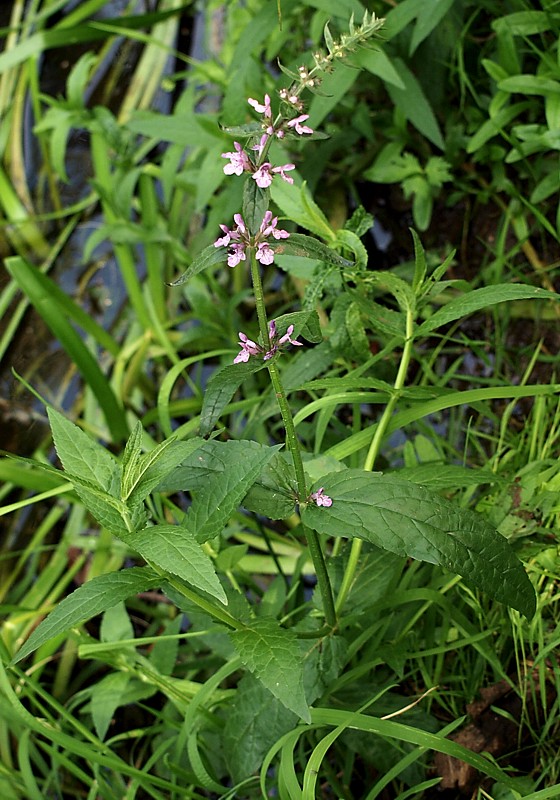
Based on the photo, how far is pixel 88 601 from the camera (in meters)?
0.86

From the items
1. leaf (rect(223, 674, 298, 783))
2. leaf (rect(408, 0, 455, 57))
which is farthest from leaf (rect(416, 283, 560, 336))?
leaf (rect(408, 0, 455, 57))

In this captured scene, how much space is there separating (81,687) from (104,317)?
3.23 feet

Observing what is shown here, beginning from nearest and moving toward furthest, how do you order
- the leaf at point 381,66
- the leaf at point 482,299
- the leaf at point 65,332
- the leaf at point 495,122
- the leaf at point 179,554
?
1. the leaf at point 179,554
2. the leaf at point 482,299
3. the leaf at point 381,66
4. the leaf at point 495,122
5. the leaf at point 65,332

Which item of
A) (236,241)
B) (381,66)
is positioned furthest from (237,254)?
(381,66)

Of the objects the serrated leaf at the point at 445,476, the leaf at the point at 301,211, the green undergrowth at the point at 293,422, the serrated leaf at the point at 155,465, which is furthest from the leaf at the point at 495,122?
the serrated leaf at the point at 155,465

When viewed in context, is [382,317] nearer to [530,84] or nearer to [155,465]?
[155,465]

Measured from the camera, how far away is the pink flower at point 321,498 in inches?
36.4

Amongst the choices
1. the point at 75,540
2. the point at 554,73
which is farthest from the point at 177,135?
the point at 75,540

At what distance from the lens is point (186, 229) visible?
2186 millimetres

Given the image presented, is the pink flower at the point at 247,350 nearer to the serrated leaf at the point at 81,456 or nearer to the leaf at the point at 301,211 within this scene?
the serrated leaf at the point at 81,456

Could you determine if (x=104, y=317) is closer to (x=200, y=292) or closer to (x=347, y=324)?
(x=200, y=292)

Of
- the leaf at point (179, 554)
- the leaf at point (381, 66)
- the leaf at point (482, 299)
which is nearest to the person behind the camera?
the leaf at point (179, 554)

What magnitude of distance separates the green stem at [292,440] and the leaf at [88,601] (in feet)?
0.65

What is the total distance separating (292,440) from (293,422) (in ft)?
0.43
